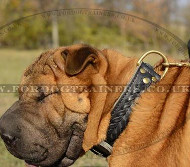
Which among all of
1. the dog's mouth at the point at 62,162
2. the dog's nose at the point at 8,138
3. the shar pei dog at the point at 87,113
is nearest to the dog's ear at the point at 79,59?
the shar pei dog at the point at 87,113

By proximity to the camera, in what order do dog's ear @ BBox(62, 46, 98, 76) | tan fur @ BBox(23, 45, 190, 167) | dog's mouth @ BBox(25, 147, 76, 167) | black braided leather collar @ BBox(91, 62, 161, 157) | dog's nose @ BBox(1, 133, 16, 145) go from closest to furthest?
tan fur @ BBox(23, 45, 190, 167) → black braided leather collar @ BBox(91, 62, 161, 157) → dog's ear @ BBox(62, 46, 98, 76) → dog's nose @ BBox(1, 133, 16, 145) → dog's mouth @ BBox(25, 147, 76, 167)

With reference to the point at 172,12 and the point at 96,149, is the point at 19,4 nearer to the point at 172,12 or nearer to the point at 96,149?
the point at 172,12

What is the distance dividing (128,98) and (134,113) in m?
0.17

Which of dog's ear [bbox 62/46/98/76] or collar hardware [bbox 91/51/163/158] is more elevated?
dog's ear [bbox 62/46/98/76]

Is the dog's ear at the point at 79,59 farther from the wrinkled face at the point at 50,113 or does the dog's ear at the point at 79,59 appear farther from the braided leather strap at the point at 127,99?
the braided leather strap at the point at 127,99

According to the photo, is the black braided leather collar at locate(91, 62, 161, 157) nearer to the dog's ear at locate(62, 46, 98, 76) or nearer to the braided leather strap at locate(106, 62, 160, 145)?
the braided leather strap at locate(106, 62, 160, 145)

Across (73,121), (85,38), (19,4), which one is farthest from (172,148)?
(19,4)

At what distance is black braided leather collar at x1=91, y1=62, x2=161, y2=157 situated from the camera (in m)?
3.41

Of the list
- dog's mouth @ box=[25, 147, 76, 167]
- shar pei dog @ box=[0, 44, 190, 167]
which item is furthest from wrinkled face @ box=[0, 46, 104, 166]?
dog's mouth @ box=[25, 147, 76, 167]

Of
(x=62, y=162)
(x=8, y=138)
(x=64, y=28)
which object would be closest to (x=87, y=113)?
(x=62, y=162)

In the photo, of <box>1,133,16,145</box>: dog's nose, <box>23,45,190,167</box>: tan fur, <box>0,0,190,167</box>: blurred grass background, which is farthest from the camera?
<box>0,0,190,167</box>: blurred grass background

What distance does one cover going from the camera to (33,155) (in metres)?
3.80

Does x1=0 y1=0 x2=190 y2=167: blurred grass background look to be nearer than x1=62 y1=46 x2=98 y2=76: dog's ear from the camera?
No

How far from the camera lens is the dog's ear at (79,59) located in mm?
3555
